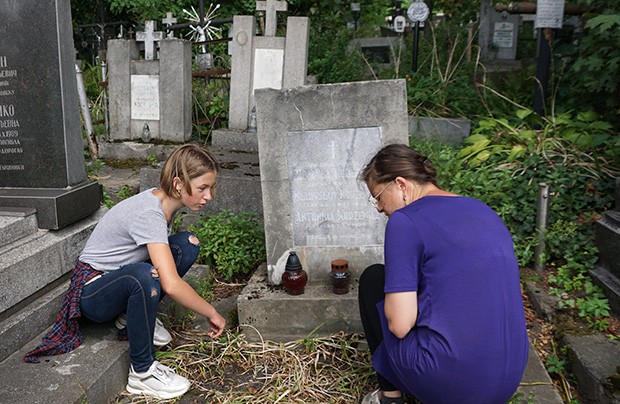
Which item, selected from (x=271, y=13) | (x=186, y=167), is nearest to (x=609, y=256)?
(x=186, y=167)

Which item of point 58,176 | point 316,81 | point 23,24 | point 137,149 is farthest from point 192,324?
point 316,81

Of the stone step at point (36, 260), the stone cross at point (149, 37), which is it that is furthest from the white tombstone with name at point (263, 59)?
the stone step at point (36, 260)

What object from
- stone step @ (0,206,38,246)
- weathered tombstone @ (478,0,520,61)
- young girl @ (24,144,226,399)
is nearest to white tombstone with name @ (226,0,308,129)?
stone step @ (0,206,38,246)

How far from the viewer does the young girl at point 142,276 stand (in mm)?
2521

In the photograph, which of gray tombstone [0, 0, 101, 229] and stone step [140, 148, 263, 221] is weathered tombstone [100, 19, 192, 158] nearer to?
stone step [140, 148, 263, 221]

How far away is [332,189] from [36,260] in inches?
66.8

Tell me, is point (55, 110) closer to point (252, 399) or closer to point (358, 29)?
point (252, 399)

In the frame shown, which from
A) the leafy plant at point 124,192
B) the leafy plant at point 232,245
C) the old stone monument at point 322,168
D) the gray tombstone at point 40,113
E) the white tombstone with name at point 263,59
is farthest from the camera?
the white tombstone with name at point 263,59

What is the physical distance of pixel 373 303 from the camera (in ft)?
7.97

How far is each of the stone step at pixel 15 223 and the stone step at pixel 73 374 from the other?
0.55m

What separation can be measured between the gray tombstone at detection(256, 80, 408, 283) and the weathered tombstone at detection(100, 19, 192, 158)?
3.58 metres

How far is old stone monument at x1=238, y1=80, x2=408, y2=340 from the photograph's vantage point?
335cm

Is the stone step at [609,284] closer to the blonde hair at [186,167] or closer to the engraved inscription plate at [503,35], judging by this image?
the blonde hair at [186,167]

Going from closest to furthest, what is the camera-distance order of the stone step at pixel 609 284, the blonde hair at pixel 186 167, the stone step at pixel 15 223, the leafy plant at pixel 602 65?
the blonde hair at pixel 186 167 < the stone step at pixel 15 223 < the stone step at pixel 609 284 < the leafy plant at pixel 602 65
